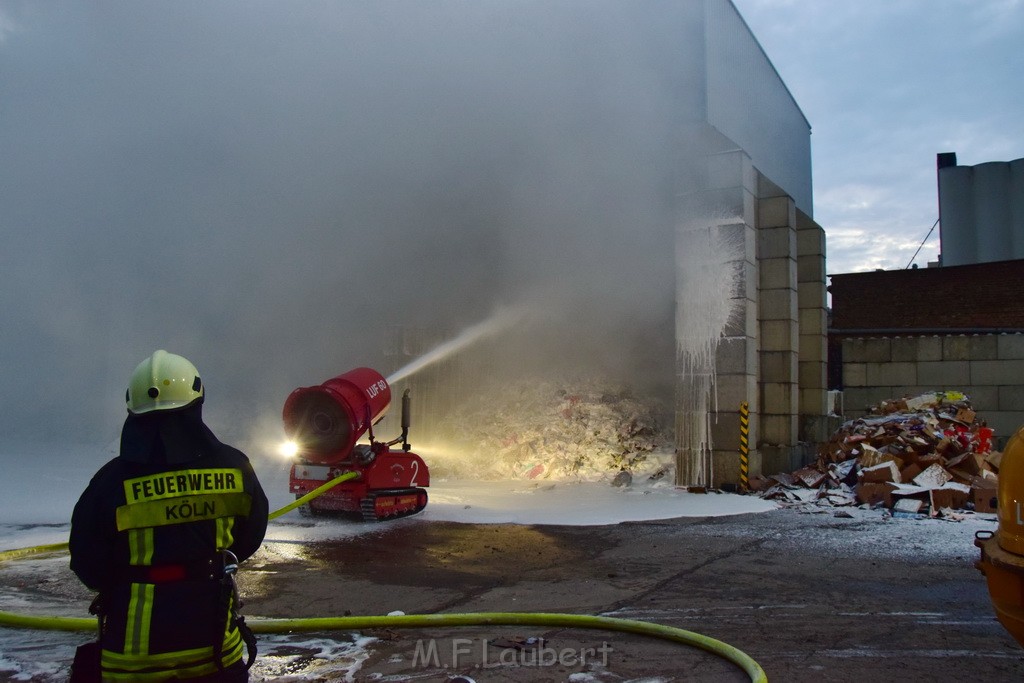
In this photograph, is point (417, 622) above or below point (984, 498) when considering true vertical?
below

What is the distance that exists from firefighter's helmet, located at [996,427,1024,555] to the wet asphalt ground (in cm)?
90

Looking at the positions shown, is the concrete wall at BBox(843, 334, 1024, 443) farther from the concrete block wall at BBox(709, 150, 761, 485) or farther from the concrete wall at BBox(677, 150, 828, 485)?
the concrete block wall at BBox(709, 150, 761, 485)

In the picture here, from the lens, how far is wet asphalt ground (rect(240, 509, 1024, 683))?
369 centimetres

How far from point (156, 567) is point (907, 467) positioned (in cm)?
977

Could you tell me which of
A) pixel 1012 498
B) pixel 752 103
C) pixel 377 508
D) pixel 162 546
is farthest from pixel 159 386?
pixel 752 103

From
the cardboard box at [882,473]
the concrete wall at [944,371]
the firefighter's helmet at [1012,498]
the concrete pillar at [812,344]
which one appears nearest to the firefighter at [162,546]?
the firefighter's helmet at [1012,498]

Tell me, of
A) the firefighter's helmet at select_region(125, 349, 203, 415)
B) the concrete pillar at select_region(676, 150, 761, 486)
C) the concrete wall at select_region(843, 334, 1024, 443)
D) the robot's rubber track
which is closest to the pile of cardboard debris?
the concrete pillar at select_region(676, 150, 761, 486)

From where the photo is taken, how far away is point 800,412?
12.5 metres

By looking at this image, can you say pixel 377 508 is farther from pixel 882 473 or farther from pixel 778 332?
pixel 778 332

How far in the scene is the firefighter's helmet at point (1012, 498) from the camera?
2.96m

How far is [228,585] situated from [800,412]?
38.9ft

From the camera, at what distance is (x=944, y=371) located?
14.6 metres

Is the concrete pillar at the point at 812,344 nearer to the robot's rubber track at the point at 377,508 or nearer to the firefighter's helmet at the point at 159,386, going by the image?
the robot's rubber track at the point at 377,508

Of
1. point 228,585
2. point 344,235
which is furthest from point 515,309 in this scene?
point 228,585
